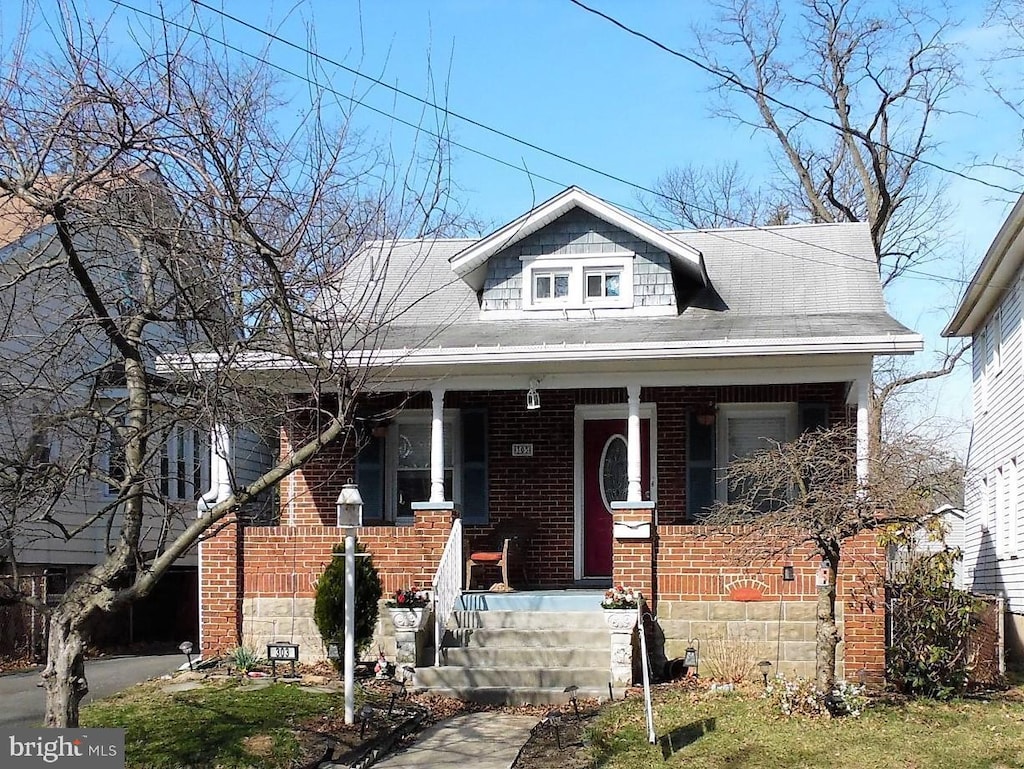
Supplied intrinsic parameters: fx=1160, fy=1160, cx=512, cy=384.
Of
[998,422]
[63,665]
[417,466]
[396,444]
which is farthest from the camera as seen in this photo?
[998,422]

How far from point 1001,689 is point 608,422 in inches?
218

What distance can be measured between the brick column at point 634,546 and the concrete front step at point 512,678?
1.35 metres

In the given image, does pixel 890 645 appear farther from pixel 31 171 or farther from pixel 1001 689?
pixel 31 171

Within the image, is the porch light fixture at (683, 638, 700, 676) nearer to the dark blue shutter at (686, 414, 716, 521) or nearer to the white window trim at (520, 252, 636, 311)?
the dark blue shutter at (686, 414, 716, 521)

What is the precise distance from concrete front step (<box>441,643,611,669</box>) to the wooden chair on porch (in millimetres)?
1637

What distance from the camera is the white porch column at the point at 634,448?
12841 mm

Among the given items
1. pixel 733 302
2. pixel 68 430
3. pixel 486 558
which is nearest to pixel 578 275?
pixel 733 302

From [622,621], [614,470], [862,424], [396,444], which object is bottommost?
[622,621]

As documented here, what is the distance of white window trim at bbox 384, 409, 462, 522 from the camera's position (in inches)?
587

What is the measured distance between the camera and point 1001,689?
11719mm

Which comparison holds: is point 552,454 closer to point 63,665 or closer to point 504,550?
point 504,550

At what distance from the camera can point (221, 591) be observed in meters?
13.2

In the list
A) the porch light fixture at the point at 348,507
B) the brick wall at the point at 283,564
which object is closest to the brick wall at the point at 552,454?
the brick wall at the point at 283,564

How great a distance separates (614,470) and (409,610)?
4.17m
